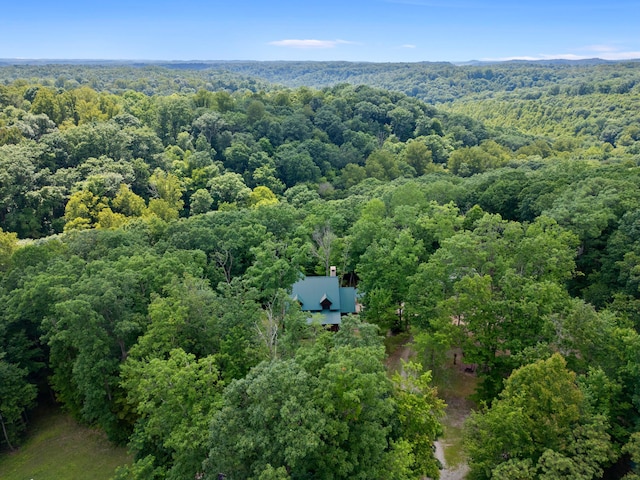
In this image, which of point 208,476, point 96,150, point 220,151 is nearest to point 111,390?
point 208,476

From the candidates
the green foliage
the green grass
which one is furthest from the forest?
the green grass

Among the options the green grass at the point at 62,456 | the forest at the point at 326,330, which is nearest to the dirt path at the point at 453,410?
the forest at the point at 326,330

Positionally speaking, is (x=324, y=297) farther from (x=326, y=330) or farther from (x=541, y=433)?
(x=541, y=433)

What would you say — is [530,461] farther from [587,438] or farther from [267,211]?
[267,211]

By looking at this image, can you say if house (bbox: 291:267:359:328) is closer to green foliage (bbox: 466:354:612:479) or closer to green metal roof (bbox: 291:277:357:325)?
green metal roof (bbox: 291:277:357:325)

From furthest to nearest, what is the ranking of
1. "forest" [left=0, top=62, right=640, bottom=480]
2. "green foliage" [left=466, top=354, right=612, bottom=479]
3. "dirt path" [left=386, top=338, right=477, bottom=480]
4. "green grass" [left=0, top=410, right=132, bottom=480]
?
"green grass" [left=0, top=410, right=132, bottom=480]
"dirt path" [left=386, top=338, right=477, bottom=480]
"green foliage" [left=466, top=354, right=612, bottom=479]
"forest" [left=0, top=62, right=640, bottom=480]

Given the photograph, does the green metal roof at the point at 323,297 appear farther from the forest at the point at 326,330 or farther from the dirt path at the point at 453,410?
the dirt path at the point at 453,410

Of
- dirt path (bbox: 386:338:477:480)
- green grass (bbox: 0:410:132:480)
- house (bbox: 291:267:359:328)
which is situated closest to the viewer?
dirt path (bbox: 386:338:477:480)
